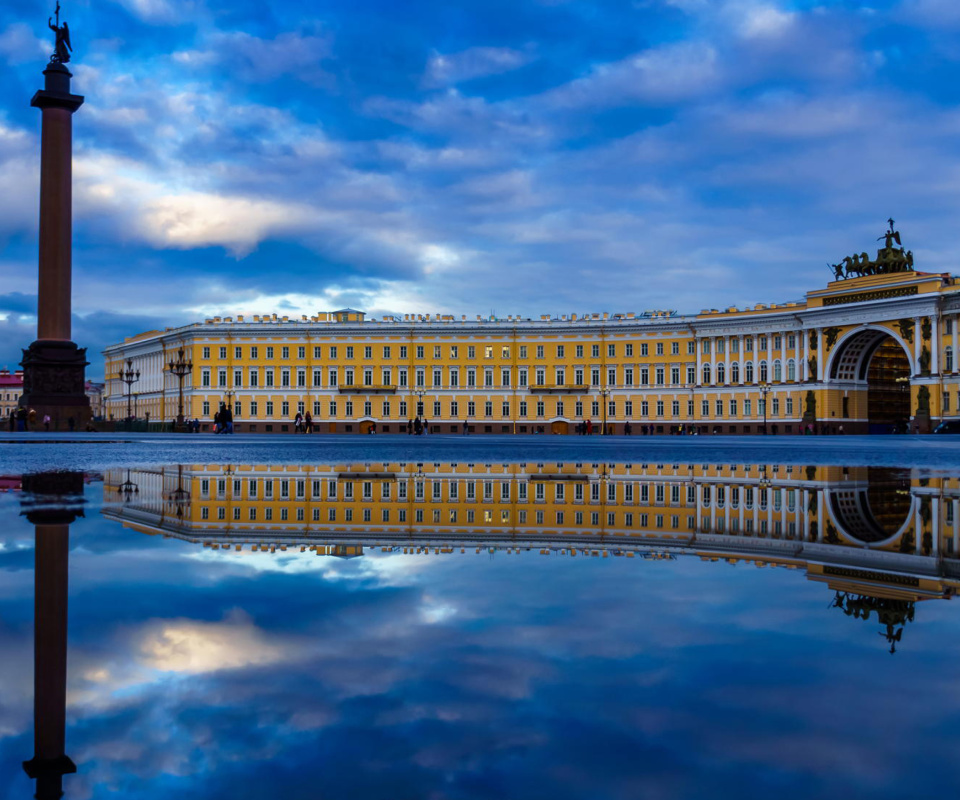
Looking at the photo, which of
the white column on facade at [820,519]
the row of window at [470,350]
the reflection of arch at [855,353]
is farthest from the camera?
the row of window at [470,350]

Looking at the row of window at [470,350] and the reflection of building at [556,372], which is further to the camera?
the row of window at [470,350]

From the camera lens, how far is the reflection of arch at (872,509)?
524 cm

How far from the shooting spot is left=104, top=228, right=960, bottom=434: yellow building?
76875 millimetres

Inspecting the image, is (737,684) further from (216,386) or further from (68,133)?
(216,386)

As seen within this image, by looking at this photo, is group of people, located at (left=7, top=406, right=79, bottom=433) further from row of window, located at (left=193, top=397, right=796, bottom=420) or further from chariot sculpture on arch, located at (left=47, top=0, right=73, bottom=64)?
row of window, located at (left=193, top=397, right=796, bottom=420)

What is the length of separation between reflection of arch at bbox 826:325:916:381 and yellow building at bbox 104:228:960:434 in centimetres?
16

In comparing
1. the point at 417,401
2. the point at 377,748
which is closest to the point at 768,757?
the point at 377,748

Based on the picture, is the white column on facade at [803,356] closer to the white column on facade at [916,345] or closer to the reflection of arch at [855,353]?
the reflection of arch at [855,353]

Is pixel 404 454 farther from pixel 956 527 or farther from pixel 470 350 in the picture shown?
pixel 470 350

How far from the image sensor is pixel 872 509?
6855 millimetres

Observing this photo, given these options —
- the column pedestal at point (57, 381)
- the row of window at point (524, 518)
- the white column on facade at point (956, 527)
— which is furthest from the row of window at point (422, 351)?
the row of window at point (524, 518)

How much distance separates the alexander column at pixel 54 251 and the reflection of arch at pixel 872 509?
32.6 m

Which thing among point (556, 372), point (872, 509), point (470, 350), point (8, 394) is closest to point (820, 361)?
point (556, 372)

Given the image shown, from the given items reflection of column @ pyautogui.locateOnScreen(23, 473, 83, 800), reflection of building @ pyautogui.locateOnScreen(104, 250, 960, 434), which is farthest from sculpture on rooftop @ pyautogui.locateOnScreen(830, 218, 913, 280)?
reflection of column @ pyautogui.locateOnScreen(23, 473, 83, 800)
